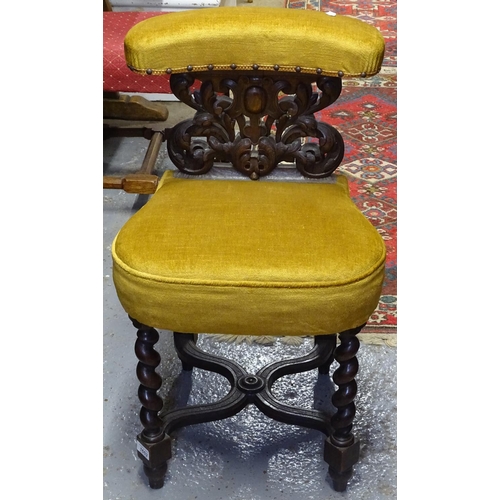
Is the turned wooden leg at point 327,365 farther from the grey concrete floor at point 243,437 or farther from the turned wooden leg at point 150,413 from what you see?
the turned wooden leg at point 150,413

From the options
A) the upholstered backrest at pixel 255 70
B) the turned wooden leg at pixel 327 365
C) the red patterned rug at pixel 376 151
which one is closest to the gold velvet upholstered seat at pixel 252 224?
the upholstered backrest at pixel 255 70

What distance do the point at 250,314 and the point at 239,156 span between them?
0.48 m

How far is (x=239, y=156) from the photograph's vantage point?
1813 millimetres

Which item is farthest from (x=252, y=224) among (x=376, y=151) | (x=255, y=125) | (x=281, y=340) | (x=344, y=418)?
(x=376, y=151)

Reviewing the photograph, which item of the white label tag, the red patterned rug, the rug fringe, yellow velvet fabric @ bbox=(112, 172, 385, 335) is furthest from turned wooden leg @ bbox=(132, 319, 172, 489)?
the red patterned rug

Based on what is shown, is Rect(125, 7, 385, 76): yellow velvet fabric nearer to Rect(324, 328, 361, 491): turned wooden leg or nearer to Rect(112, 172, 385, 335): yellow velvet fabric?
Rect(112, 172, 385, 335): yellow velvet fabric

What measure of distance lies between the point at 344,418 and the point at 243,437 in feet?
1.05

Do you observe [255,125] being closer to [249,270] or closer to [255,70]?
[255,70]

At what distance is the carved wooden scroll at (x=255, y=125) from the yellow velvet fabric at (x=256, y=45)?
7 cm

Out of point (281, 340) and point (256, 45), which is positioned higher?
point (256, 45)

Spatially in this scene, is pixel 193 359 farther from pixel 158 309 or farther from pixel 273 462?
pixel 158 309

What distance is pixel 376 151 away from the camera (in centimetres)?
327

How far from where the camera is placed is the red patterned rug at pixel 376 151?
2402 millimetres

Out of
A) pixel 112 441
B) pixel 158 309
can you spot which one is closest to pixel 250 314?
pixel 158 309
